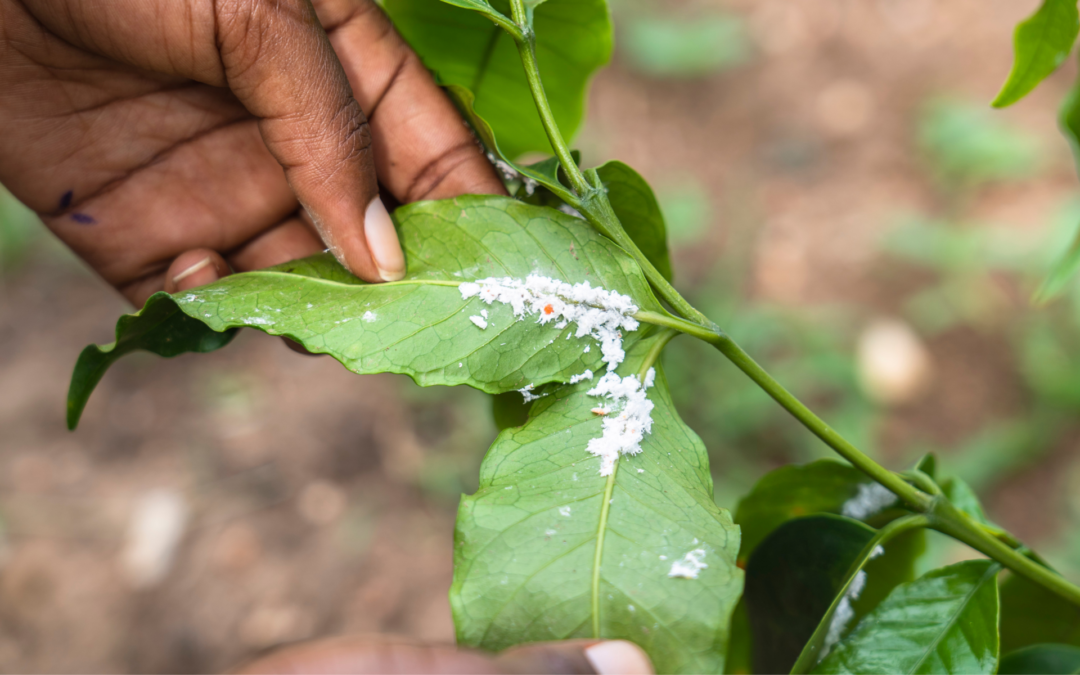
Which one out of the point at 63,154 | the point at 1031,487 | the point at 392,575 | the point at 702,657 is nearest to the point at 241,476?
the point at 392,575

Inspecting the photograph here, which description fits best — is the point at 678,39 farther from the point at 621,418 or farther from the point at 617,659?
the point at 617,659

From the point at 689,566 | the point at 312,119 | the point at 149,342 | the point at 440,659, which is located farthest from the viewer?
the point at 312,119

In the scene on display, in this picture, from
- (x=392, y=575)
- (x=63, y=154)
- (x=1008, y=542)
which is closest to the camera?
(x=1008, y=542)

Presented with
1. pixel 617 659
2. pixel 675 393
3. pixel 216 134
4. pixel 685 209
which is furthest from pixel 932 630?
pixel 685 209

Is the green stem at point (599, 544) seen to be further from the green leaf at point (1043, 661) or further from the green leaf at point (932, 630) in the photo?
the green leaf at point (1043, 661)

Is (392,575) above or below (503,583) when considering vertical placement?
below

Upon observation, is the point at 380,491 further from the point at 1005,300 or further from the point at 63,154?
the point at 1005,300

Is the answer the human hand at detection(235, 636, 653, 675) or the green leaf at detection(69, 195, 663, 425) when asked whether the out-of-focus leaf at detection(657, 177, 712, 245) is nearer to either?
the green leaf at detection(69, 195, 663, 425)
